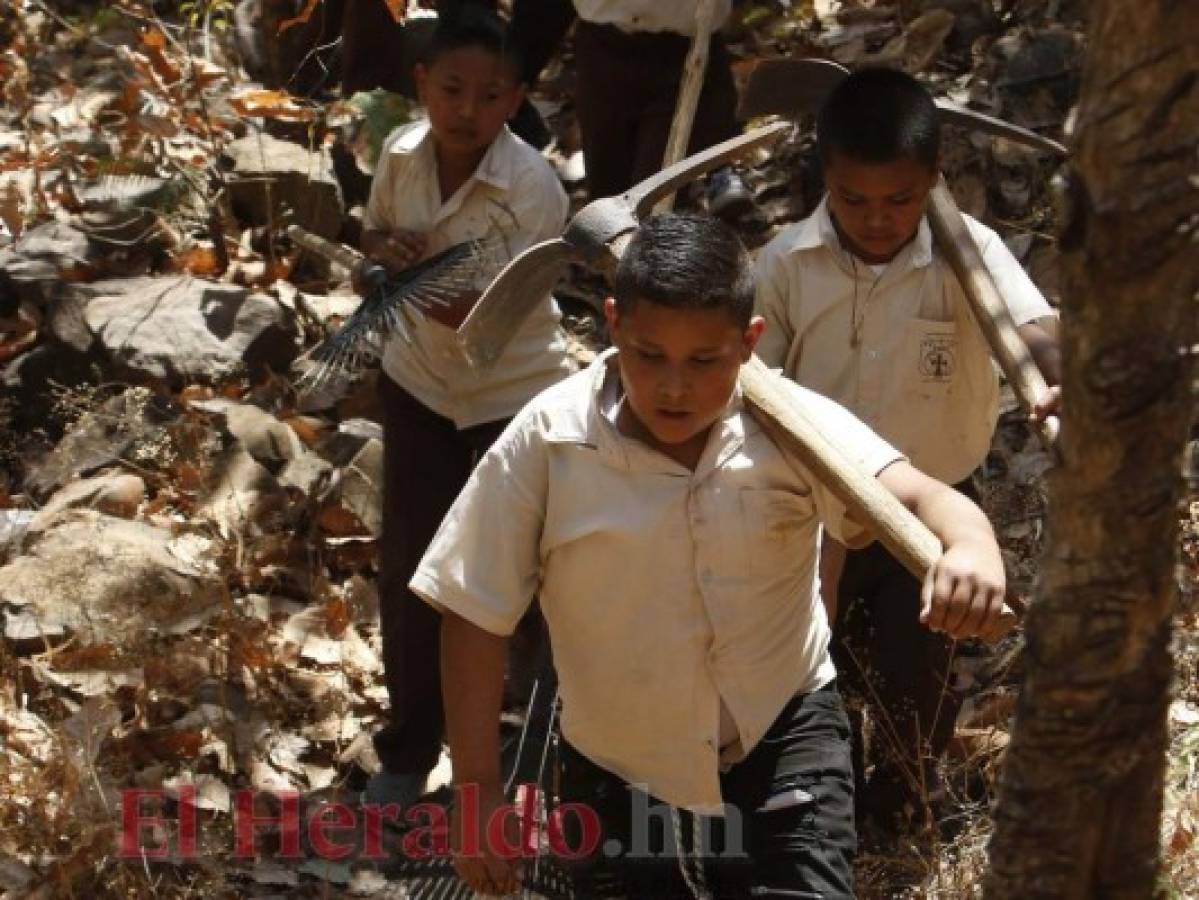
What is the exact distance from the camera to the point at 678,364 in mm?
3199

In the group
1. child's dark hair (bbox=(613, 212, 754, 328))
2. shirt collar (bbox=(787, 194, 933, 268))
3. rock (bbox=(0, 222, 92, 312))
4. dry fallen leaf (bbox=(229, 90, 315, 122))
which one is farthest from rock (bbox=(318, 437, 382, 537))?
child's dark hair (bbox=(613, 212, 754, 328))

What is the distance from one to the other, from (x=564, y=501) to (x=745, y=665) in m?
0.43

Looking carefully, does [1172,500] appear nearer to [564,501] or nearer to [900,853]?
[564,501]

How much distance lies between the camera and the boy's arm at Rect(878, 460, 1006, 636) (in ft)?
9.30

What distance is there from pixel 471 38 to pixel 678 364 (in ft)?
6.07

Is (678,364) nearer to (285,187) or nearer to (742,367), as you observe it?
(742,367)

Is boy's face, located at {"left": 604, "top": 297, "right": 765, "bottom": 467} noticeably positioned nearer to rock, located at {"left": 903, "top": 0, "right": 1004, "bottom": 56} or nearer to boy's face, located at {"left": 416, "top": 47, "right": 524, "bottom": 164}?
boy's face, located at {"left": 416, "top": 47, "right": 524, "bottom": 164}

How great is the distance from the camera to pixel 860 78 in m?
4.21

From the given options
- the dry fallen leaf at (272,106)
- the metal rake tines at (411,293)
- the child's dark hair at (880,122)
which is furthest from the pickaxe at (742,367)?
the dry fallen leaf at (272,106)

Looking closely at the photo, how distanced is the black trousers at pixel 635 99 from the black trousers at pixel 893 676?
2064 millimetres

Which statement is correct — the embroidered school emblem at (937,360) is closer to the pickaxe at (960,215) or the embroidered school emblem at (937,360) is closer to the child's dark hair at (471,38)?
the pickaxe at (960,215)

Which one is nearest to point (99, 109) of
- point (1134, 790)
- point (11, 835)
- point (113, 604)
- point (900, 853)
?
point (113, 604)

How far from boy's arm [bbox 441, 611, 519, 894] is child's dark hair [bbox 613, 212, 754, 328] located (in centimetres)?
62

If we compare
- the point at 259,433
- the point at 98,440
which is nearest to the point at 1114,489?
the point at 259,433
